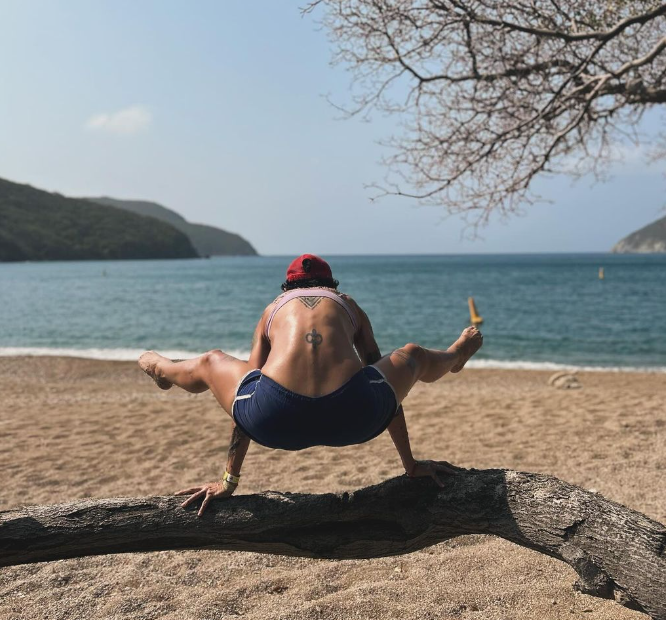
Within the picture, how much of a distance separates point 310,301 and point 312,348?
307 millimetres

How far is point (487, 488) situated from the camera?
9.27 ft

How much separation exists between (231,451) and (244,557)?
5.91ft

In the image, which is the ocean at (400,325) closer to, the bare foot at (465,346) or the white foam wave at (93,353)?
the white foam wave at (93,353)

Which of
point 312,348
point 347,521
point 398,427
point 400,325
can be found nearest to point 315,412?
point 312,348

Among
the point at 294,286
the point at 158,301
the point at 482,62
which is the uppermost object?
the point at 482,62

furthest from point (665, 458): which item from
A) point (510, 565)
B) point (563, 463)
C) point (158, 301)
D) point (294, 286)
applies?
point (158, 301)

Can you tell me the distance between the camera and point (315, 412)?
96.6 inches

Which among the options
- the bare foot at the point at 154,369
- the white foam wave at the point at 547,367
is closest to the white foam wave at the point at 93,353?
the white foam wave at the point at 547,367

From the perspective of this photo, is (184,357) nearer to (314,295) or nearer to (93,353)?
(93,353)

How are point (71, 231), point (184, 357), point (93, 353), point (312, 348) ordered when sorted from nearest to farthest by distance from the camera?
point (312, 348)
point (184, 357)
point (93, 353)
point (71, 231)

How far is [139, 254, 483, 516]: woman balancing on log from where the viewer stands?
8.11 feet

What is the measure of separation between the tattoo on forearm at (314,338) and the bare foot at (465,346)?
0.86 m

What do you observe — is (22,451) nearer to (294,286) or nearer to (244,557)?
(244,557)

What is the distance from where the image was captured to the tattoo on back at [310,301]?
2746 mm
